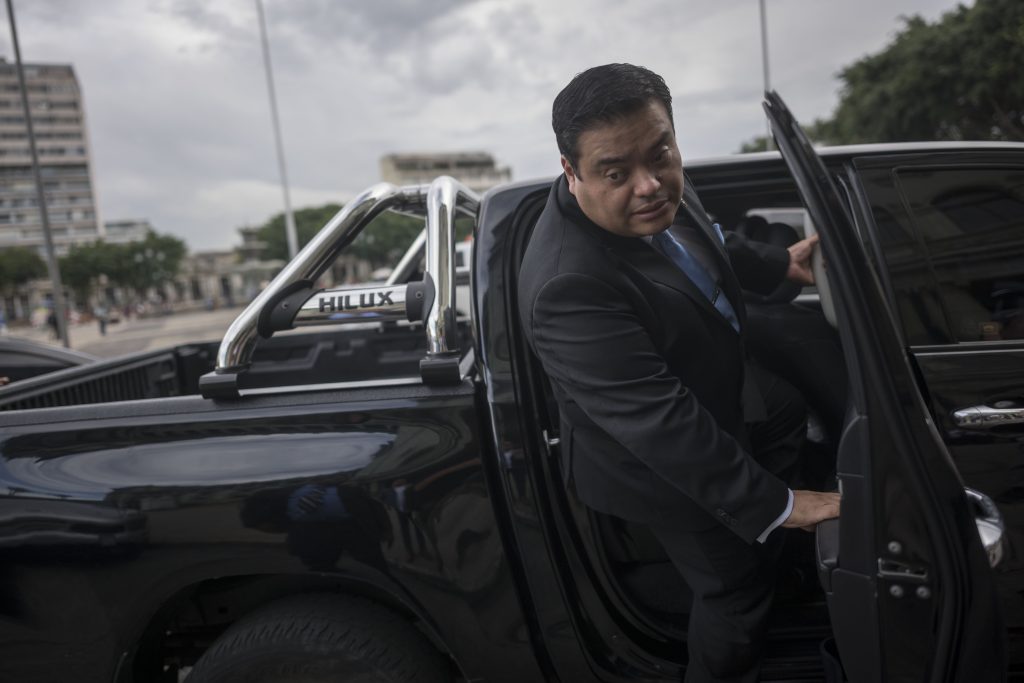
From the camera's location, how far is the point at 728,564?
4.57ft

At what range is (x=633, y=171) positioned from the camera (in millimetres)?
1259

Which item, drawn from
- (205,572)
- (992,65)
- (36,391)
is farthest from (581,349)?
(992,65)

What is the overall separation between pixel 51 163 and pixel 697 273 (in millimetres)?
116180

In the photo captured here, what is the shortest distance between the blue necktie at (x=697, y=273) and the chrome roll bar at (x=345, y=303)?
526 millimetres

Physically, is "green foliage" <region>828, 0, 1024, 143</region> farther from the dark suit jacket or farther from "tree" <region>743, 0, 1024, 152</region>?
the dark suit jacket

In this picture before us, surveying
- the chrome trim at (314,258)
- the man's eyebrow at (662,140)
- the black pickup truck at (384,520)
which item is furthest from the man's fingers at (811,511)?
the chrome trim at (314,258)

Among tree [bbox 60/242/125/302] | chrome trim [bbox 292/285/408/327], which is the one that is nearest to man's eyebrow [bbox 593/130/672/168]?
chrome trim [bbox 292/285/408/327]

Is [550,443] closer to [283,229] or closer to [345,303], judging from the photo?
[345,303]

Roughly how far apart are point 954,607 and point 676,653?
2.26ft

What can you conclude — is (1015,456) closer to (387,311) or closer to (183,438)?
(387,311)

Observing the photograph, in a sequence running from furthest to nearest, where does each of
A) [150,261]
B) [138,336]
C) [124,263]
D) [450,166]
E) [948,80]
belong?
[450,166]
[150,261]
[124,263]
[138,336]
[948,80]

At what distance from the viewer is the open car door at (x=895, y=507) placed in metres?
1.05

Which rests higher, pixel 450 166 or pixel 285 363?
pixel 450 166

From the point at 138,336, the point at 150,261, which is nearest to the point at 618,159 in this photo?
the point at 138,336
